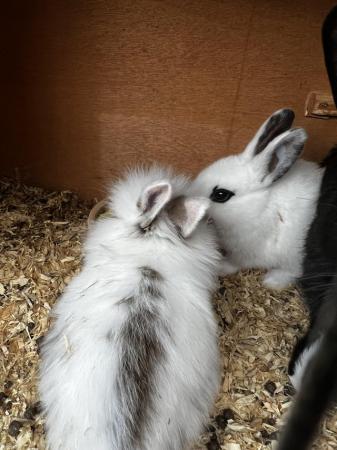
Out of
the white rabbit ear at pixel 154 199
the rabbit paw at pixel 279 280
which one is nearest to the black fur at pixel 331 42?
the white rabbit ear at pixel 154 199

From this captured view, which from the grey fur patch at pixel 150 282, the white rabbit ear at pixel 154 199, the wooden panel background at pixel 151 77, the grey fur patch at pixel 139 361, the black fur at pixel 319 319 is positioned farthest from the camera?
the wooden panel background at pixel 151 77

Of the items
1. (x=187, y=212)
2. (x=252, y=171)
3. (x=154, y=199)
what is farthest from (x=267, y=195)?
(x=154, y=199)

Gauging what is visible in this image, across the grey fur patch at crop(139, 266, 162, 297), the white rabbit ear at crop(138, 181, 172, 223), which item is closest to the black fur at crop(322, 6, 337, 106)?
the white rabbit ear at crop(138, 181, 172, 223)

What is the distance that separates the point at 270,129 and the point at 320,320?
1.39 meters

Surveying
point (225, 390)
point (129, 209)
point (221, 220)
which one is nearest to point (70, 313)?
point (129, 209)

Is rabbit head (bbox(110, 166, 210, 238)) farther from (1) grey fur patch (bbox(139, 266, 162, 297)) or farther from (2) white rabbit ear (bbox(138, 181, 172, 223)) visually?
(1) grey fur patch (bbox(139, 266, 162, 297))

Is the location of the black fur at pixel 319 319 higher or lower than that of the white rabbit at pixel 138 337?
higher

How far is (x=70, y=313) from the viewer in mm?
1711

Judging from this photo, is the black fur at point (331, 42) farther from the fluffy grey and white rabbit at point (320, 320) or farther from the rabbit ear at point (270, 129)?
the rabbit ear at point (270, 129)

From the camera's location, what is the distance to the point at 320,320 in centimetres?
107

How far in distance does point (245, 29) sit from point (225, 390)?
1.69 metres

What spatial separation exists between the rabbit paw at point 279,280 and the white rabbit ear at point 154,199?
984mm

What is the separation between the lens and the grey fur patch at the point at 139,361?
1429 millimetres

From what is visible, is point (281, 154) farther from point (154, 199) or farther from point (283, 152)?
point (154, 199)
